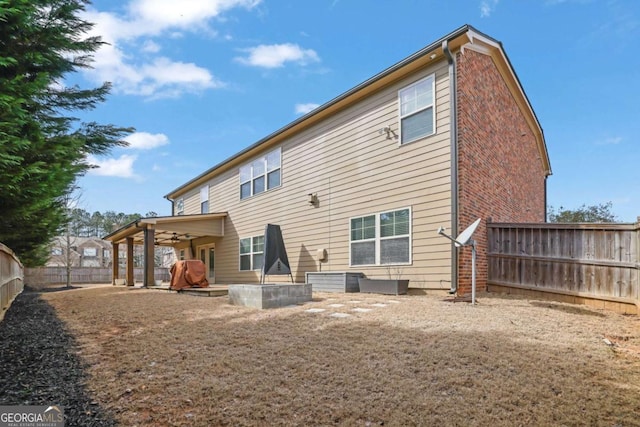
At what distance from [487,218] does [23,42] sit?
384 inches

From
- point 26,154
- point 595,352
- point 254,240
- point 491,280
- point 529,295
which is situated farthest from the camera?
point 254,240

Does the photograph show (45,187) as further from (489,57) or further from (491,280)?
(489,57)

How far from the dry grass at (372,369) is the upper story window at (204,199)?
1345 cm

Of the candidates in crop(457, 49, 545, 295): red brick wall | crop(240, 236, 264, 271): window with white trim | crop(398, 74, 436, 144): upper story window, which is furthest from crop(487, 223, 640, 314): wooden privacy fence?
crop(240, 236, 264, 271): window with white trim

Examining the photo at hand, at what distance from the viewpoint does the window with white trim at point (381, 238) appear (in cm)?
903

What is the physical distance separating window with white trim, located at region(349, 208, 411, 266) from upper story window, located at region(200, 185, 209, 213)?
10.7m

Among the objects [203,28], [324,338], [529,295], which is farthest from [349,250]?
[203,28]

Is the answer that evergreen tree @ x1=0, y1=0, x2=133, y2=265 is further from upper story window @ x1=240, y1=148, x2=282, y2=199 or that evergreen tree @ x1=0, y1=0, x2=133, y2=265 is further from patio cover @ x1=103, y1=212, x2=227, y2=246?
upper story window @ x1=240, y1=148, x2=282, y2=199

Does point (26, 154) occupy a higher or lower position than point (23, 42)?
lower

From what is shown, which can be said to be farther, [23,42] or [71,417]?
[23,42]

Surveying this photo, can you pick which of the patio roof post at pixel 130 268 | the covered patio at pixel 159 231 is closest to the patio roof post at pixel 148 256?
the covered patio at pixel 159 231

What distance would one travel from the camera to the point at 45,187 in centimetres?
628

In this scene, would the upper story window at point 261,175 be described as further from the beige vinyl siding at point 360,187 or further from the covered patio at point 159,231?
the covered patio at point 159,231

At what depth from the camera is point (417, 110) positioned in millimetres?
9070
